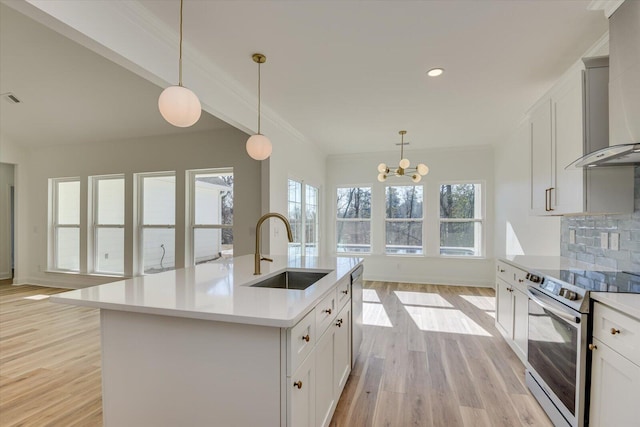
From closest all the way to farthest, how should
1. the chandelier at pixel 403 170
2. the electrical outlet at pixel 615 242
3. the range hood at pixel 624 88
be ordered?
the range hood at pixel 624 88 < the electrical outlet at pixel 615 242 < the chandelier at pixel 403 170

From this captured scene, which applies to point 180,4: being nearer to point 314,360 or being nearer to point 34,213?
point 314,360

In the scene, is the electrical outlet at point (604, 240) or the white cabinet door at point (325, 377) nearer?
the white cabinet door at point (325, 377)

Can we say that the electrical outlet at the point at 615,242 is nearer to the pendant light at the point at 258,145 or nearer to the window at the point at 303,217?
the pendant light at the point at 258,145

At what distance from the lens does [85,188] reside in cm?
552

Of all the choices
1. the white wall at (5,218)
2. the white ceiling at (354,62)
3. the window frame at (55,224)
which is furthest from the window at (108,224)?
the white wall at (5,218)

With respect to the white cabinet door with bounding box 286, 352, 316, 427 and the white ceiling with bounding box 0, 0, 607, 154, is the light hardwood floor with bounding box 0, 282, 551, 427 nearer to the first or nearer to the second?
the white cabinet door with bounding box 286, 352, 316, 427

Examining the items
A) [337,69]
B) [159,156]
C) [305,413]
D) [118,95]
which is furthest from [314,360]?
[159,156]

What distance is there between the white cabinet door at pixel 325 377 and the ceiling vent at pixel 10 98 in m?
5.10

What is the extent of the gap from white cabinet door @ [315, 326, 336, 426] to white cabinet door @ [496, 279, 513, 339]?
1939 mm

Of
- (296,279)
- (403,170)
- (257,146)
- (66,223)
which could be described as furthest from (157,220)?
(403,170)

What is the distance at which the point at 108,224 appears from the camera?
18.0 feet

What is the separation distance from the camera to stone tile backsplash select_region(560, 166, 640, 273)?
6.99 feet

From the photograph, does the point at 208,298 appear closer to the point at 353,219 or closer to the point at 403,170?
the point at 403,170

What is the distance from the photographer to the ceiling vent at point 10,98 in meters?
3.88
